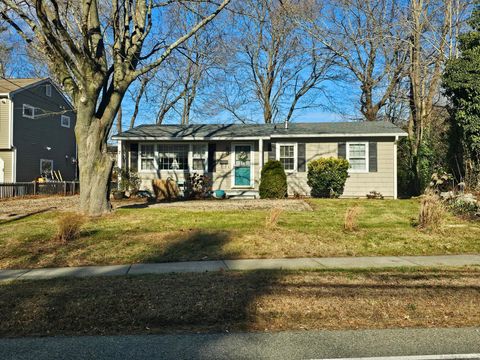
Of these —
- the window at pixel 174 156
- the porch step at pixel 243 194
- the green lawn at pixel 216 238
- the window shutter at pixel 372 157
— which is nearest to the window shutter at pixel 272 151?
the porch step at pixel 243 194

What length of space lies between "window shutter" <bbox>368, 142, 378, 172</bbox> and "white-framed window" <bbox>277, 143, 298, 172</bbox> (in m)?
3.23

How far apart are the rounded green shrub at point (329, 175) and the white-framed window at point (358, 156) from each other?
743mm

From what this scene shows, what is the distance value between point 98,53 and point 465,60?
14.1 meters

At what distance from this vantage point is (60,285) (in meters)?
6.32

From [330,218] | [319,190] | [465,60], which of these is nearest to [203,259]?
[330,218]

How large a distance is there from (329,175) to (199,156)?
6.11m

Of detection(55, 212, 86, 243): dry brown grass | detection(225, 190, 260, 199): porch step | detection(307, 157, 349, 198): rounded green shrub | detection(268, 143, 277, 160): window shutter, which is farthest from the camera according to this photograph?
detection(268, 143, 277, 160): window shutter

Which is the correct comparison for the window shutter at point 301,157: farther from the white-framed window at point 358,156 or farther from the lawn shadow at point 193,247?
the lawn shadow at point 193,247

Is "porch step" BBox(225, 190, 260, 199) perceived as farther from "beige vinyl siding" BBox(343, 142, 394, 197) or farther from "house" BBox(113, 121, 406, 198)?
"beige vinyl siding" BBox(343, 142, 394, 197)

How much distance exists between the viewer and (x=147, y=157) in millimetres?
20438

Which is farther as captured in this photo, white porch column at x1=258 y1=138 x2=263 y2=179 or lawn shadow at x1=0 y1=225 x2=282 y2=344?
white porch column at x1=258 y1=138 x2=263 y2=179

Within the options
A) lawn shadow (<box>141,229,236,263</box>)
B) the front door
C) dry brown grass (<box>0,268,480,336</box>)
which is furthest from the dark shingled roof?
dry brown grass (<box>0,268,480,336</box>)

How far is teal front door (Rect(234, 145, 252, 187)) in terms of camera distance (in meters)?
20.2

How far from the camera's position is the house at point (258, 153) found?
19.2 metres
